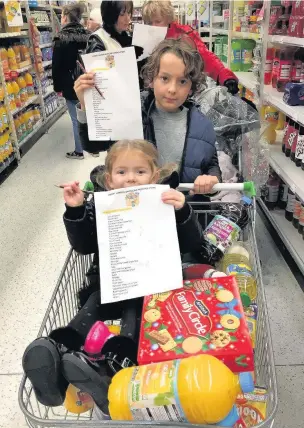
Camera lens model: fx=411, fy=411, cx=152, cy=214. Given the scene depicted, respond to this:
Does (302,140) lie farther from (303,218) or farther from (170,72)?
(170,72)

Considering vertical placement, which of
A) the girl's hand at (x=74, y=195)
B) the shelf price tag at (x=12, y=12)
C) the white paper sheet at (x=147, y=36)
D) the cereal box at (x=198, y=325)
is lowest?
the cereal box at (x=198, y=325)

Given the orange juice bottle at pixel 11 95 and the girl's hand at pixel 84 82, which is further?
the orange juice bottle at pixel 11 95

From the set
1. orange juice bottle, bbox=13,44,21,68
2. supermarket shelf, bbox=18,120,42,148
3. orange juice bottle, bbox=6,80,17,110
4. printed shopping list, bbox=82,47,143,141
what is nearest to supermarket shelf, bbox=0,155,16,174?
supermarket shelf, bbox=18,120,42,148

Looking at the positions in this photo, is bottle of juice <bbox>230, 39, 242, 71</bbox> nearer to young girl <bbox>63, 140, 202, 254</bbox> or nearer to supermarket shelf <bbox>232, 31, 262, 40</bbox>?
supermarket shelf <bbox>232, 31, 262, 40</bbox>

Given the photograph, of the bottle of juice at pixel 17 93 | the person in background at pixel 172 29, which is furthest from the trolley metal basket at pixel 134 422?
the bottle of juice at pixel 17 93

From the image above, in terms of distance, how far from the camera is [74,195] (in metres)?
1.20

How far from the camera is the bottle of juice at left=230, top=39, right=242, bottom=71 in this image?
4.24 metres

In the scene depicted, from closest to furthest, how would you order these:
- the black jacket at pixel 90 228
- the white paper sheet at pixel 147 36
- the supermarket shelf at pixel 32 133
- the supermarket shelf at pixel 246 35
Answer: the black jacket at pixel 90 228 → the white paper sheet at pixel 147 36 → the supermarket shelf at pixel 246 35 → the supermarket shelf at pixel 32 133

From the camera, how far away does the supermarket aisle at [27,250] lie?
194 centimetres

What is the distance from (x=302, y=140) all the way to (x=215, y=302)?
178 cm

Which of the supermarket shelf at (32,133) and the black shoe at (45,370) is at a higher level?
the black shoe at (45,370)

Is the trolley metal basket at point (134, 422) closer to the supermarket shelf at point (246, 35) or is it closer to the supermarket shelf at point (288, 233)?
the supermarket shelf at point (288, 233)

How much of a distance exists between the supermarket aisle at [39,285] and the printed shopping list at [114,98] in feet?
3.75

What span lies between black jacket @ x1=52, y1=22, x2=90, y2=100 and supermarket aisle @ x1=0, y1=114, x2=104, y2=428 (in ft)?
3.15
